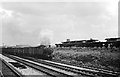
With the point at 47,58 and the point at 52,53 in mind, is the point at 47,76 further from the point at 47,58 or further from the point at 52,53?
the point at 52,53

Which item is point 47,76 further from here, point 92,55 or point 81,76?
point 92,55

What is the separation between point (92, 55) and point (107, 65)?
5640 mm

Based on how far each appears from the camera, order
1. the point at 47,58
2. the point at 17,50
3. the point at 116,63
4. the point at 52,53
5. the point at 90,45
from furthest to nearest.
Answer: the point at 17,50 → the point at 52,53 → the point at 47,58 → the point at 90,45 → the point at 116,63

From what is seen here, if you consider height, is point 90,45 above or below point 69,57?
above

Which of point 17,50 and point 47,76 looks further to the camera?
point 17,50

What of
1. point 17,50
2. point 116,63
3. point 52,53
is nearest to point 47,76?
point 116,63

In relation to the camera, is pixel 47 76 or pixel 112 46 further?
pixel 112 46

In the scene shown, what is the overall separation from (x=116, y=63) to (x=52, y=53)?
22788mm

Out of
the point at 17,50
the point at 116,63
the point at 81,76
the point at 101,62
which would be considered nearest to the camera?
the point at 81,76

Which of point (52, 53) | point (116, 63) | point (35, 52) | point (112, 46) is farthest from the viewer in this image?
point (35, 52)

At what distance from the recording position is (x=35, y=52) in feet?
148

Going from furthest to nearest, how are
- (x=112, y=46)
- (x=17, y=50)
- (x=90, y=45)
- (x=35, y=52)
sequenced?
1. (x=17, y=50)
2. (x=35, y=52)
3. (x=90, y=45)
4. (x=112, y=46)

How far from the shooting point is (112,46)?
2652 cm

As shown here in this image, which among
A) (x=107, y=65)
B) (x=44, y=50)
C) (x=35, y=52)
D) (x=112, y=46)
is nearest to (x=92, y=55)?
(x=112, y=46)
